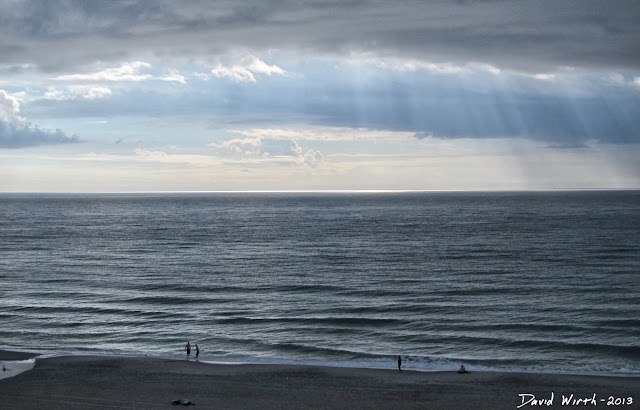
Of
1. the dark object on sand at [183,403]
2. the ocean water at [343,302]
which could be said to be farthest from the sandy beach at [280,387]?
the ocean water at [343,302]

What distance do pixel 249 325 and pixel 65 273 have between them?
3613 centimetres

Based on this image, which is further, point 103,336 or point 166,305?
point 166,305

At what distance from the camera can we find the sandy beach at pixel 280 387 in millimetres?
30891

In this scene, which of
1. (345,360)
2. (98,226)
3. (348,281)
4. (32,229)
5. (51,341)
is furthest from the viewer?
(98,226)

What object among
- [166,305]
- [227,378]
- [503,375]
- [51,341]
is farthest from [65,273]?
[503,375]

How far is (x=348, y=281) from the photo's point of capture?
67.3 m

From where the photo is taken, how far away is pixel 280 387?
33781 millimetres

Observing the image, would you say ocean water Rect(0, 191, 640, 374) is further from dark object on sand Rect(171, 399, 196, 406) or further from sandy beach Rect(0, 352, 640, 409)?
dark object on sand Rect(171, 399, 196, 406)

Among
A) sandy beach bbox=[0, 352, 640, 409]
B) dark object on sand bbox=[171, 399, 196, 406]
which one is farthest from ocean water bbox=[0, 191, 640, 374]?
dark object on sand bbox=[171, 399, 196, 406]

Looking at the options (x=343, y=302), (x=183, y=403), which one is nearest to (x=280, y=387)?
(x=183, y=403)

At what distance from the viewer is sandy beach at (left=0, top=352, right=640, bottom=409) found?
30.9 meters

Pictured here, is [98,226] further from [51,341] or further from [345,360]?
[345,360]

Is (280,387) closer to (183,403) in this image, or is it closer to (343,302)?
(183,403)

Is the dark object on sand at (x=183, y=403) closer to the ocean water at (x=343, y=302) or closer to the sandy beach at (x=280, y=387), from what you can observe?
the sandy beach at (x=280, y=387)
